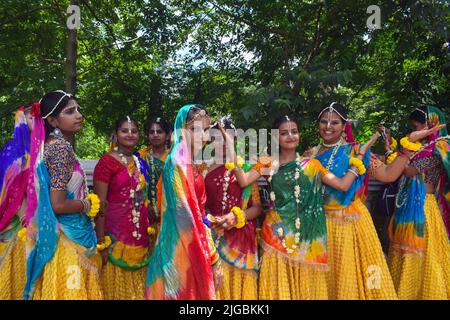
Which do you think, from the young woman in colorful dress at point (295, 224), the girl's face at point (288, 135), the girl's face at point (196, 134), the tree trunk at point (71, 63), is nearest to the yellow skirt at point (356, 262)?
the young woman in colorful dress at point (295, 224)

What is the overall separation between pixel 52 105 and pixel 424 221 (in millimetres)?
3181

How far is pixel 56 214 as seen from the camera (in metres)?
3.14

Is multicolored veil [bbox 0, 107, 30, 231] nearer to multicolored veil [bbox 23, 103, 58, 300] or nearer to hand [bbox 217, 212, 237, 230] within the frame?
multicolored veil [bbox 23, 103, 58, 300]

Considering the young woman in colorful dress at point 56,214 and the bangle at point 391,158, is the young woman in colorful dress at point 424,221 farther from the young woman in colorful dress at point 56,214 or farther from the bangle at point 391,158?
the young woman in colorful dress at point 56,214

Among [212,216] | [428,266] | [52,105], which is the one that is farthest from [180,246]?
[428,266]

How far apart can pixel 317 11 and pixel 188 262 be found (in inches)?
141

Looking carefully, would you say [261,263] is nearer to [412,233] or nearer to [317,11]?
[412,233]

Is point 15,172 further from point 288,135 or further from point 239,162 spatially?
point 288,135

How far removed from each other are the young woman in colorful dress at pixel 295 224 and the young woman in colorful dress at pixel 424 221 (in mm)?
790

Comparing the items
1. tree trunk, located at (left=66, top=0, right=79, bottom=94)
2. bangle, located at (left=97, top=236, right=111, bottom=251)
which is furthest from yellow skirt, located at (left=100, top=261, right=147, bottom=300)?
tree trunk, located at (left=66, top=0, right=79, bottom=94)

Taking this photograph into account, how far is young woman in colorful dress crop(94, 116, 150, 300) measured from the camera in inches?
144

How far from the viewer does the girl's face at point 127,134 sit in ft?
12.6

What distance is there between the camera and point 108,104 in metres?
5.77
